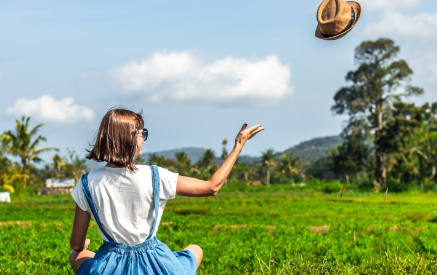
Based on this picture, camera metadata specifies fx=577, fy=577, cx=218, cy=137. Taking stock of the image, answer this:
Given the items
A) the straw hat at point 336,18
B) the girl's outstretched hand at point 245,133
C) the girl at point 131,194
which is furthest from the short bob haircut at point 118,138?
the straw hat at point 336,18

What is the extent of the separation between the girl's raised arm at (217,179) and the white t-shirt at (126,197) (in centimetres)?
7

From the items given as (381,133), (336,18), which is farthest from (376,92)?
(336,18)

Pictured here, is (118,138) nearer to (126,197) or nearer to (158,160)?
(126,197)

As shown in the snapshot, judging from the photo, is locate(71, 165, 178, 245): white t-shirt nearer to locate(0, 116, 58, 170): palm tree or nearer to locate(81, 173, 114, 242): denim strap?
locate(81, 173, 114, 242): denim strap

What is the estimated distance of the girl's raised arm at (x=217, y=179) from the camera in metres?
3.35

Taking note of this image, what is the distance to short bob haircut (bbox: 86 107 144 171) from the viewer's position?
3.29 meters

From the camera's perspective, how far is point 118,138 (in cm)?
329

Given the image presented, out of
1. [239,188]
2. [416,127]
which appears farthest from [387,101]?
[239,188]

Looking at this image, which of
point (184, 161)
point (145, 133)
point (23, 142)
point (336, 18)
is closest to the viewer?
point (145, 133)

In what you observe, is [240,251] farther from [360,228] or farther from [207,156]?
[207,156]

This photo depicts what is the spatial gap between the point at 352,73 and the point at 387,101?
11.5ft

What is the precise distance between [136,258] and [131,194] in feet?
1.30

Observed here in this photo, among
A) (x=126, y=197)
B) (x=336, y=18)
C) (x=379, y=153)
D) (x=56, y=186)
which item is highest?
(x=379, y=153)

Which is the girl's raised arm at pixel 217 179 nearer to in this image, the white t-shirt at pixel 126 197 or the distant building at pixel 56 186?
the white t-shirt at pixel 126 197
